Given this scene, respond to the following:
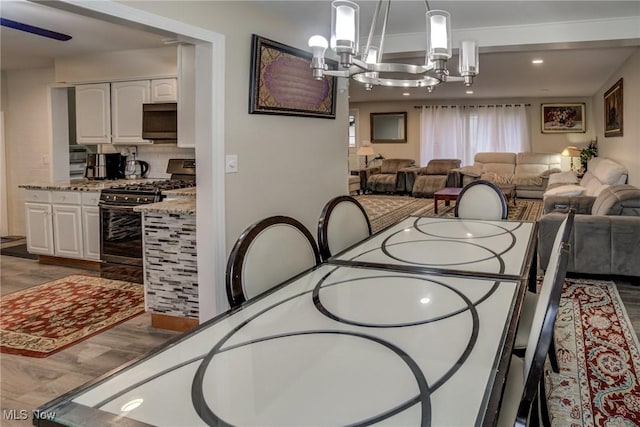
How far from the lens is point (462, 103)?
37.9ft

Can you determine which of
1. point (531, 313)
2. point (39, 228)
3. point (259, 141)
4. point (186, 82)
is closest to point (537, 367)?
point (531, 313)

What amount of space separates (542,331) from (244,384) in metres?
0.70

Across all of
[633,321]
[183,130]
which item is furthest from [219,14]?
[633,321]

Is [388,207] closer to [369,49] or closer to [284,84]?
[284,84]

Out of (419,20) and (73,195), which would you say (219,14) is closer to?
(419,20)

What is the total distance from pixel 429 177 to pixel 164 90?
6.79 meters

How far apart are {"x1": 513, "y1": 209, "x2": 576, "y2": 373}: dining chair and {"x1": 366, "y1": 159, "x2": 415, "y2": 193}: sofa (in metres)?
8.32

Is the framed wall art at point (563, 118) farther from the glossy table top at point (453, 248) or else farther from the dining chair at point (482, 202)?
the glossy table top at point (453, 248)

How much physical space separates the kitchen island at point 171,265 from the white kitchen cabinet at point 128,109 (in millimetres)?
2065

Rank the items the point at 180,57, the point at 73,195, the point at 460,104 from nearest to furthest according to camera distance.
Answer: the point at 180,57, the point at 73,195, the point at 460,104

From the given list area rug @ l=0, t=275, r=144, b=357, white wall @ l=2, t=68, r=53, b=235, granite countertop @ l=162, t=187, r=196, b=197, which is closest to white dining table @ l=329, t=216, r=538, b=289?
granite countertop @ l=162, t=187, r=196, b=197

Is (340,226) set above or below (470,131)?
below

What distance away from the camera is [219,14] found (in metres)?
2.95

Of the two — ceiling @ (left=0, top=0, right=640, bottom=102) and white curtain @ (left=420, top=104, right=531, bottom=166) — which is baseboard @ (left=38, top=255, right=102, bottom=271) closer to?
ceiling @ (left=0, top=0, right=640, bottom=102)
